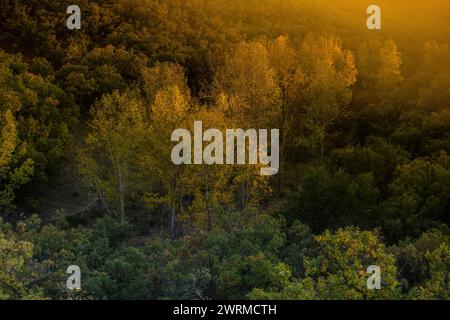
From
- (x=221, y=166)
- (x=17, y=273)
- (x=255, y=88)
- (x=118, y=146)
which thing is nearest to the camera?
(x=17, y=273)

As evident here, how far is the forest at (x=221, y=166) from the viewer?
21266 mm

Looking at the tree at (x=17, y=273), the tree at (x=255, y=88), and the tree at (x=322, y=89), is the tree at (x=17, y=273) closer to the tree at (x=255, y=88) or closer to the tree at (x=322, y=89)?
the tree at (x=255, y=88)

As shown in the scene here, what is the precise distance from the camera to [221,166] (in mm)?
35531

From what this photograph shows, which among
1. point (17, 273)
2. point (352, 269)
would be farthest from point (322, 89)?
point (17, 273)

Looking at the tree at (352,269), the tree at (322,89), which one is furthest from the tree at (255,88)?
the tree at (352,269)

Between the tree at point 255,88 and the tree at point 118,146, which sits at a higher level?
the tree at point 255,88

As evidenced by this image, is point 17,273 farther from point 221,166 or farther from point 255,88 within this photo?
point 255,88

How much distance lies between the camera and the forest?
837 inches

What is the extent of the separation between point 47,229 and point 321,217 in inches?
648

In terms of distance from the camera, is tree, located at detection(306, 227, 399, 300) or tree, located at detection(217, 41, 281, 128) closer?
tree, located at detection(306, 227, 399, 300)

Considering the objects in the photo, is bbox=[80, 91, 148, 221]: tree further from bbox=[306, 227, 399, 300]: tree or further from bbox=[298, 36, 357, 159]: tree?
bbox=[306, 227, 399, 300]: tree

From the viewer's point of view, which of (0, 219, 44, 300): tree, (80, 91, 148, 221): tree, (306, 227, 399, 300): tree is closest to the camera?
(306, 227, 399, 300): tree

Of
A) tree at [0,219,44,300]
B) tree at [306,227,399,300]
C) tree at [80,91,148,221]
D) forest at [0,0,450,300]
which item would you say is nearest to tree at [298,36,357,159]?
forest at [0,0,450,300]
